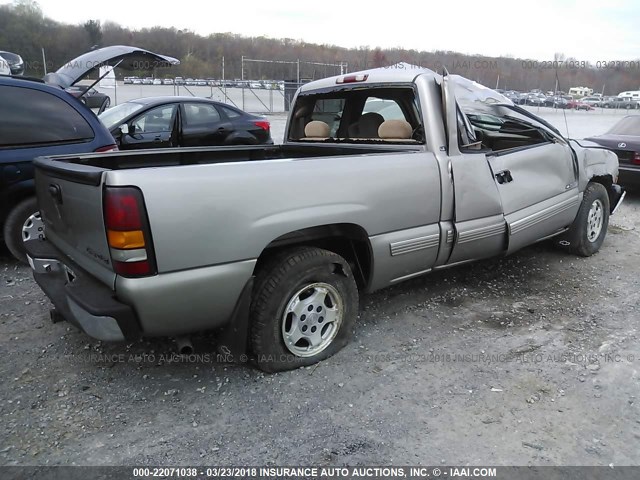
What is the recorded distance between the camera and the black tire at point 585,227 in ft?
16.2

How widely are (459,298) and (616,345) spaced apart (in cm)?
116

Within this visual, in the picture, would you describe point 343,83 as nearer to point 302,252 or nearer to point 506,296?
point 302,252

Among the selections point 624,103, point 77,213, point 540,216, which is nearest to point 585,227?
point 540,216

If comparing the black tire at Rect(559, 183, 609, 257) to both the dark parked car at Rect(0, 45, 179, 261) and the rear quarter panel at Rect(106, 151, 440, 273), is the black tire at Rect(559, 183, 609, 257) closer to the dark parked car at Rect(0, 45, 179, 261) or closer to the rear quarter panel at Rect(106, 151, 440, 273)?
the rear quarter panel at Rect(106, 151, 440, 273)

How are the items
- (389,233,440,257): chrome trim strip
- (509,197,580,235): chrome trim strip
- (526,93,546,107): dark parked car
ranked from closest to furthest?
(389,233,440,257): chrome trim strip, (509,197,580,235): chrome trim strip, (526,93,546,107): dark parked car

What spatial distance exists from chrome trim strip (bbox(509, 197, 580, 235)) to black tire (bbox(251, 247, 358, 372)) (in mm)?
1586

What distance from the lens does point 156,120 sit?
7555 mm

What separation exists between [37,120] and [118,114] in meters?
3.26

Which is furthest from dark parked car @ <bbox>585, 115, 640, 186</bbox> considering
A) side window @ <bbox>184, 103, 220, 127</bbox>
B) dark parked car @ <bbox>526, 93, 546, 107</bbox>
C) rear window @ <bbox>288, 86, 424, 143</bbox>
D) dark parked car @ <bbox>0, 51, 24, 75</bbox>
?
dark parked car @ <bbox>0, 51, 24, 75</bbox>

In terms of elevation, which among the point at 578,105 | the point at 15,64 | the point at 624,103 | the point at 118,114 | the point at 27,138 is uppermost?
the point at 15,64

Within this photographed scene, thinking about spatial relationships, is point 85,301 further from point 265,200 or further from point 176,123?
point 176,123

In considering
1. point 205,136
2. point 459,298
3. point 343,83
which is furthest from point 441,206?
point 205,136

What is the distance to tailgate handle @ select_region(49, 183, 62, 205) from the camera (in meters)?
2.67

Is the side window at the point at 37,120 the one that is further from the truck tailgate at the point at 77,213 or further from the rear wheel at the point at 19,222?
the truck tailgate at the point at 77,213
